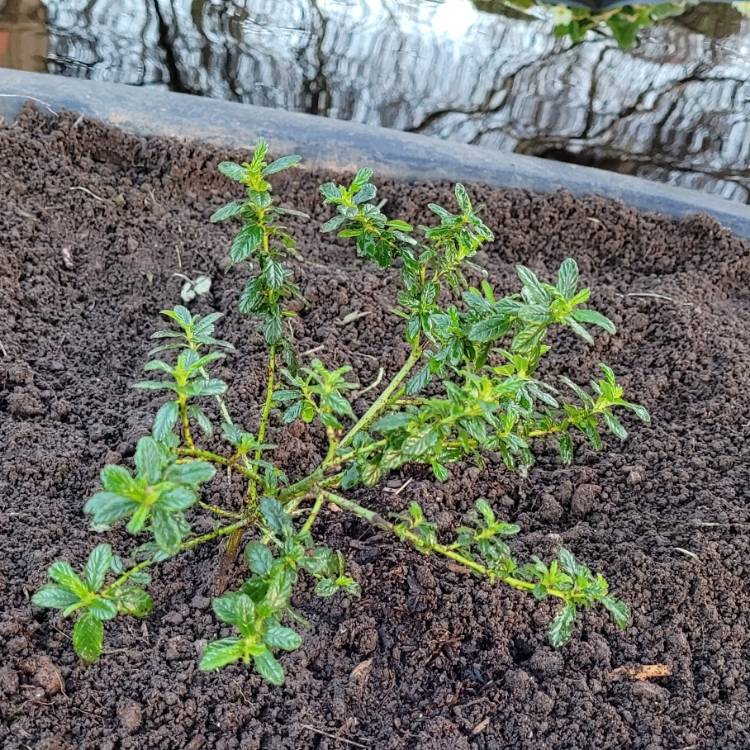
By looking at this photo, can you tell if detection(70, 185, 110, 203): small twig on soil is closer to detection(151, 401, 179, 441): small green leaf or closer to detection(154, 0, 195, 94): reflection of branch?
detection(154, 0, 195, 94): reflection of branch

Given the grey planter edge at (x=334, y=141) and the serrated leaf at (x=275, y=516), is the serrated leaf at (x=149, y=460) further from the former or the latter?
the grey planter edge at (x=334, y=141)

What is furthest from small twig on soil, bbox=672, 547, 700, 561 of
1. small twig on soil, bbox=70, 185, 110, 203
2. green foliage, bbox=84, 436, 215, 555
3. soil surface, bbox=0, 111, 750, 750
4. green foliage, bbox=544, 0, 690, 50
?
green foliage, bbox=544, 0, 690, 50

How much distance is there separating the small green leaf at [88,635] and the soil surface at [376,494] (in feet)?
1.04

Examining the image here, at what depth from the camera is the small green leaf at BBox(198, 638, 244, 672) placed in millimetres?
1007

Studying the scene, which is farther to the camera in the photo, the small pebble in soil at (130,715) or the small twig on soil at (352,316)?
the small twig on soil at (352,316)

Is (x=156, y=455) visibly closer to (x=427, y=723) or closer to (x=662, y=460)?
(x=427, y=723)

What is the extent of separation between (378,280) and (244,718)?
1.18 m

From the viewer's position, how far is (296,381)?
130 cm

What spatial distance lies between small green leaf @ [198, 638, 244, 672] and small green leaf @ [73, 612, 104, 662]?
5.1 inches

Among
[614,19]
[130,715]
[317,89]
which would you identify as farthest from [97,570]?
[614,19]

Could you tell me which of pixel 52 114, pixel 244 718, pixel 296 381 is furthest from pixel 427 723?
pixel 52 114

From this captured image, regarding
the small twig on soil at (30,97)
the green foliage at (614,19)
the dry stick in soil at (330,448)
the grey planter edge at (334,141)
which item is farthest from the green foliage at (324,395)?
the green foliage at (614,19)

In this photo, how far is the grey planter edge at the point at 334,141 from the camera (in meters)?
2.40

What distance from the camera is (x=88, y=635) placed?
1.01 metres
